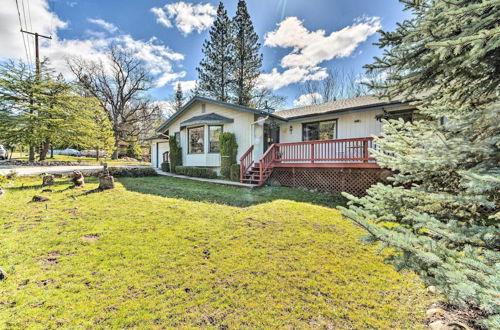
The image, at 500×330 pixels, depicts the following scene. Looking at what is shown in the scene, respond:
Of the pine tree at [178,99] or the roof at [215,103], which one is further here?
the pine tree at [178,99]

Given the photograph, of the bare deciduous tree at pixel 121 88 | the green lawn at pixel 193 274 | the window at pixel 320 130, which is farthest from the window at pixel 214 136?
the bare deciduous tree at pixel 121 88

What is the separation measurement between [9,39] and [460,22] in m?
21.3


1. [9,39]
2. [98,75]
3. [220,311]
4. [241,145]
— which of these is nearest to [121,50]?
[98,75]

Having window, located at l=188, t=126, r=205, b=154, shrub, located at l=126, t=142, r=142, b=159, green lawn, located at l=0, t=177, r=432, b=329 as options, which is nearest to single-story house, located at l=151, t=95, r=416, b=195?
window, located at l=188, t=126, r=205, b=154

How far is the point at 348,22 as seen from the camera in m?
15.1

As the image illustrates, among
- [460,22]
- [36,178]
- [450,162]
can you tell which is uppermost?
[460,22]

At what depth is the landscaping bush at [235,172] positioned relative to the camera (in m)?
10.3

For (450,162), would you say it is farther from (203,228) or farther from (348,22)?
(348,22)

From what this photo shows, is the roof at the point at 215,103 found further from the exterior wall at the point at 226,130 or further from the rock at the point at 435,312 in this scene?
the rock at the point at 435,312

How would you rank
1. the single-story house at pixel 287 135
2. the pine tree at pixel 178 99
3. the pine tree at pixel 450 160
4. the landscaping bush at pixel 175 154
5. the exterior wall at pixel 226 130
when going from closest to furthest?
1. the pine tree at pixel 450 160
2. the single-story house at pixel 287 135
3. the exterior wall at pixel 226 130
4. the landscaping bush at pixel 175 154
5. the pine tree at pixel 178 99

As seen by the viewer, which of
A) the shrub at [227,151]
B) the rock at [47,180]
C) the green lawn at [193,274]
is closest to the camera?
the green lawn at [193,274]

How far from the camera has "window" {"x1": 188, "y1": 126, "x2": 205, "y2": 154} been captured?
12.8 meters

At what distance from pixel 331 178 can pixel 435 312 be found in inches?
251

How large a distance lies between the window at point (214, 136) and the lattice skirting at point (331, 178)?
4089mm
